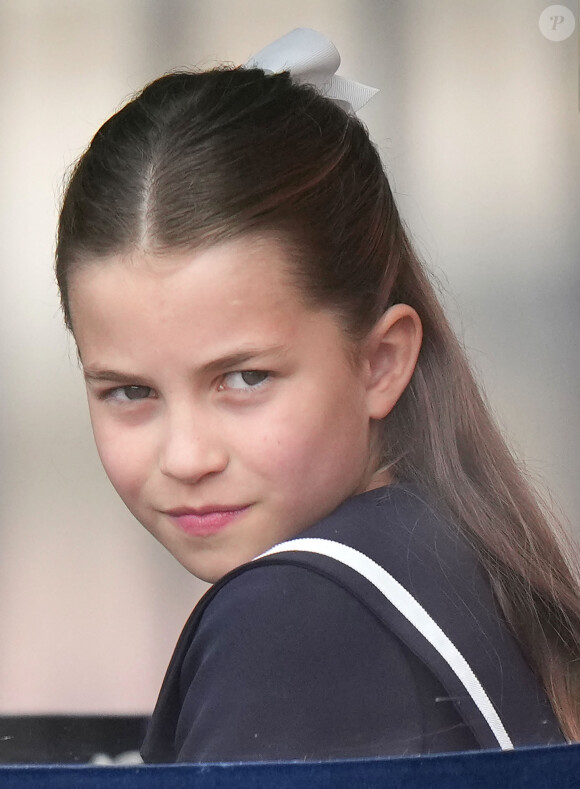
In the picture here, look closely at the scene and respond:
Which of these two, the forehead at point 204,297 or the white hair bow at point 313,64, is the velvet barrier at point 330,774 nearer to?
the forehead at point 204,297

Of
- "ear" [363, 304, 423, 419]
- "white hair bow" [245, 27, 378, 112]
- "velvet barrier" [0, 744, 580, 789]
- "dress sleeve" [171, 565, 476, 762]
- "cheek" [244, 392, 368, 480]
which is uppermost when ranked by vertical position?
"white hair bow" [245, 27, 378, 112]

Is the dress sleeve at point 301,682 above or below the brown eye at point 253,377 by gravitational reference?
below

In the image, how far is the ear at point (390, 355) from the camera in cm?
72

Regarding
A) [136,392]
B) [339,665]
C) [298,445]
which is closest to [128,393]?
[136,392]

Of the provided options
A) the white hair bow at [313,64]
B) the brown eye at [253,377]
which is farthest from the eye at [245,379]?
the white hair bow at [313,64]

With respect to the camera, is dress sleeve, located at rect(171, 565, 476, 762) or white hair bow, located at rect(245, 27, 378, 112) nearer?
dress sleeve, located at rect(171, 565, 476, 762)

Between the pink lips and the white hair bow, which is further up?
the white hair bow

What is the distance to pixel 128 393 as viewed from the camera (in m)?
0.69

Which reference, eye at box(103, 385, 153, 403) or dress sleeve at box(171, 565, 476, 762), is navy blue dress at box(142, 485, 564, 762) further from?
eye at box(103, 385, 153, 403)

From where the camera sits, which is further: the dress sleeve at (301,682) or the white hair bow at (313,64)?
the white hair bow at (313,64)

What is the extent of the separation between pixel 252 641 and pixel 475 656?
5.7 inches

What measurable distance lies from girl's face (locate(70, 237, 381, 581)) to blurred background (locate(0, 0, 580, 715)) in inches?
2.8

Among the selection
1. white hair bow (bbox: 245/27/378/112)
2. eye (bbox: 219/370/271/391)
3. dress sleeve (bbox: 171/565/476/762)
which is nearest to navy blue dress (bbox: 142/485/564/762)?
dress sleeve (bbox: 171/565/476/762)

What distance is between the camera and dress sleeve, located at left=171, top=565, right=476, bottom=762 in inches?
24.4
